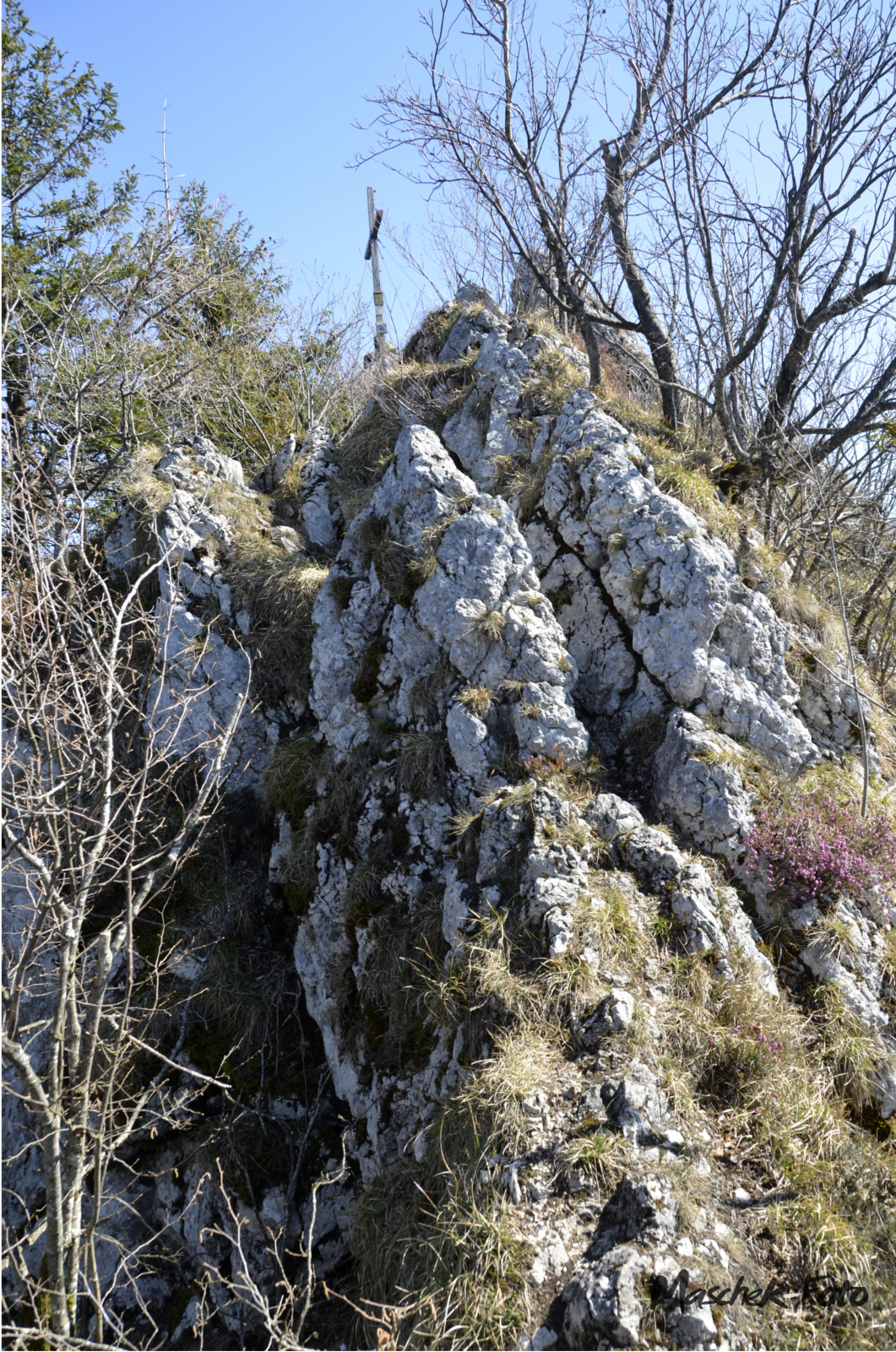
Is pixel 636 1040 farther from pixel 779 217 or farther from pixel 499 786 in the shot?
pixel 779 217

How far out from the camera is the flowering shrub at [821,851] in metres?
5.01

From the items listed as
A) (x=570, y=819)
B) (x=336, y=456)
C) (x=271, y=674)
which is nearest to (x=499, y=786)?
(x=570, y=819)

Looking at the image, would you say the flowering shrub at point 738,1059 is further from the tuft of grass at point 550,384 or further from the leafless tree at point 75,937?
the tuft of grass at point 550,384

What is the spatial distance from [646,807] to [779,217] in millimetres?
6206

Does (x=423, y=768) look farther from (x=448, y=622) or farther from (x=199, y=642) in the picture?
(x=199, y=642)

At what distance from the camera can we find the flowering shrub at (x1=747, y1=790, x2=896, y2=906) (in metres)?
5.01

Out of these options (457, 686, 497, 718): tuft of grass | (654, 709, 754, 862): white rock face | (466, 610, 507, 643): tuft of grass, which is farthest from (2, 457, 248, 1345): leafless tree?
(654, 709, 754, 862): white rock face

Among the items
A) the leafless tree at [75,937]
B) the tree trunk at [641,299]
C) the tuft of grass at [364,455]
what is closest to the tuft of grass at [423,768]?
the leafless tree at [75,937]

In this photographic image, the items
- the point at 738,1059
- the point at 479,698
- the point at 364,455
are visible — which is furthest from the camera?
the point at 364,455

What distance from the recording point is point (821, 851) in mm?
5059

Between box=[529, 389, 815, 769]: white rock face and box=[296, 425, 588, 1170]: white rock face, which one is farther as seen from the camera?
box=[529, 389, 815, 769]: white rock face

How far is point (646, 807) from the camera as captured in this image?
566 centimetres

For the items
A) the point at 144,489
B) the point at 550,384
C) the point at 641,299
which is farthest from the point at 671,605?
the point at 144,489

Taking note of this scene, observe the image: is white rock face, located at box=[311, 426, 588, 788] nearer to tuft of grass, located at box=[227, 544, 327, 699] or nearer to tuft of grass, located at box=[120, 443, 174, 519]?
tuft of grass, located at box=[227, 544, 327, 699]
